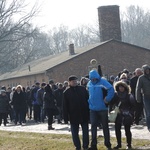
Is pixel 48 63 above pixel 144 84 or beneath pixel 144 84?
above

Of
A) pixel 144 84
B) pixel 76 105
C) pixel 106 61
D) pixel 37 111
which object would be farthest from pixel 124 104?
pixel 106 61

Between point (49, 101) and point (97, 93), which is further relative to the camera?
point (49, 101)

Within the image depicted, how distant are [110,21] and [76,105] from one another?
31.7 metres

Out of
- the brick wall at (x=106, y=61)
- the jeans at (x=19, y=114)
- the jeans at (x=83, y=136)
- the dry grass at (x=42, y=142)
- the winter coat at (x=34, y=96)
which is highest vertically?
the brick wall at (x=106, y=61)

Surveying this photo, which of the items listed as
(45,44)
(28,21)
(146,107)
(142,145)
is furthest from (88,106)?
(45,44)

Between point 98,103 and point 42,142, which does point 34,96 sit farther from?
point 98,103

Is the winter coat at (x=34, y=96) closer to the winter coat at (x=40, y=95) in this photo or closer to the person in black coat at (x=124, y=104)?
the winter coat at (x=40, y=95)

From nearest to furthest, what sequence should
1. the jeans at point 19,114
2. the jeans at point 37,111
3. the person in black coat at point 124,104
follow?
the person in black coat at point 124,104 < the jeans at point 19,114 < the jeans at point 37,111

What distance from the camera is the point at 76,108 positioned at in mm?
11398

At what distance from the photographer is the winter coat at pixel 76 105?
11.4m

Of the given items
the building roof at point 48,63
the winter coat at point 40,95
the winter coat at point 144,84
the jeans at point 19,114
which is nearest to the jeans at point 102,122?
the winter coat at point 144,84

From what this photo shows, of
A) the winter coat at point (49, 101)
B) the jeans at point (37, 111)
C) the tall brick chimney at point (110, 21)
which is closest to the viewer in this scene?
the winter coat at point (49, 101)

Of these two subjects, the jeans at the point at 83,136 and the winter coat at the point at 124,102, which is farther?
the jeans at the point at 83,136

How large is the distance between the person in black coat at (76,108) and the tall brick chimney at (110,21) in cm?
3131
